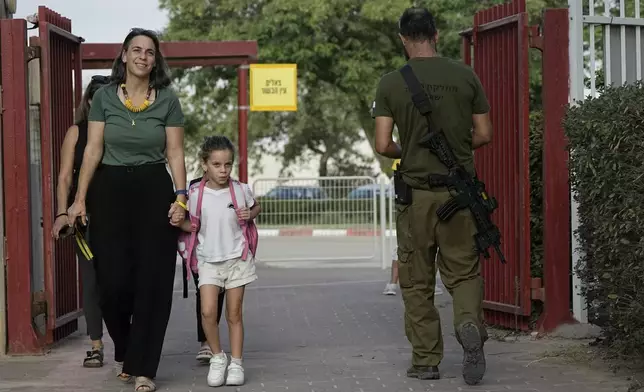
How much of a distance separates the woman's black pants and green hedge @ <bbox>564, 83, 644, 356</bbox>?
2.39 m

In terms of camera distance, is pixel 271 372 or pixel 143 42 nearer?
pixel 143 42

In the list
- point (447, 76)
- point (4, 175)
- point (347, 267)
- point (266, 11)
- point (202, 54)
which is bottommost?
point (347, 267)

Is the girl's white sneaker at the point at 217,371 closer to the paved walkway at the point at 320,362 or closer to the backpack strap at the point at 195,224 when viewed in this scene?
the paved walkway at the point at 320,362

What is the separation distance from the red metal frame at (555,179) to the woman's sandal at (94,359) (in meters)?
2.97

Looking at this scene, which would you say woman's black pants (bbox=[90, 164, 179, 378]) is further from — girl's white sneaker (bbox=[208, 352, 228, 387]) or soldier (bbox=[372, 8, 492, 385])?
soldier (bbox=[372, 8, 492, 385])

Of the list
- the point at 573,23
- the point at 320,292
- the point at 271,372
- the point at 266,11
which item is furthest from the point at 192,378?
the point at 266,11

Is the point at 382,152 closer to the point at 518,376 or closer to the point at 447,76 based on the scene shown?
the point at 447,76

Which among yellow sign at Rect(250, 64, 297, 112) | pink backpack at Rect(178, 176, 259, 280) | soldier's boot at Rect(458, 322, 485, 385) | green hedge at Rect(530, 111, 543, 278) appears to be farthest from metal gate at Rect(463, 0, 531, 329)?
yellow sign at Rect(250, 64, 297, 112)

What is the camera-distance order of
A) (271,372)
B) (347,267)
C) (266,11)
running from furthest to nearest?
(266,11)
(347,267)
(271,372)

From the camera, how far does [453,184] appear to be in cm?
669

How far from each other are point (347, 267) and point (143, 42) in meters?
9.85

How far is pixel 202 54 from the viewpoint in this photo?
12812mm

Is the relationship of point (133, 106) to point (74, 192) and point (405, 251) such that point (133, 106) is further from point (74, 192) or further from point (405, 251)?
point (405, 251)

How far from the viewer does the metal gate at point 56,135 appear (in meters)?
8.11
